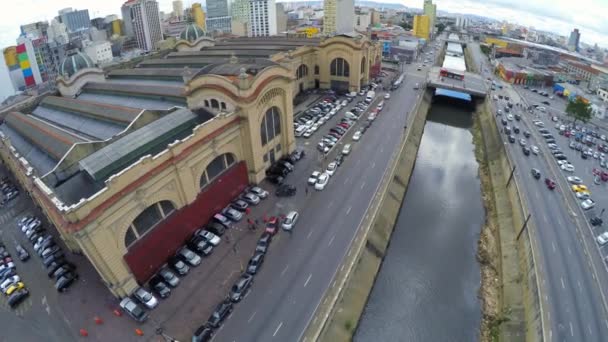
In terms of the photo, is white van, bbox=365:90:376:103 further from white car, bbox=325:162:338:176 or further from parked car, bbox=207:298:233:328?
parked car, bbox=207:298:233:328

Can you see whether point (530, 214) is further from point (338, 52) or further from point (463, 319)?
point (338, 52)

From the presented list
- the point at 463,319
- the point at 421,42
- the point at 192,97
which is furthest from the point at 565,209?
the point at 421,42

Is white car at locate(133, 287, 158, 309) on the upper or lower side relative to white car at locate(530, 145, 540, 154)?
lower

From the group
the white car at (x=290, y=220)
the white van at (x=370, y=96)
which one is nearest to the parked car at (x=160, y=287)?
the white car at (x=290, y=220)

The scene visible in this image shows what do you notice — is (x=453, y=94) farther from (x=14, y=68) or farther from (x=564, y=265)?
(x=14, y=68)

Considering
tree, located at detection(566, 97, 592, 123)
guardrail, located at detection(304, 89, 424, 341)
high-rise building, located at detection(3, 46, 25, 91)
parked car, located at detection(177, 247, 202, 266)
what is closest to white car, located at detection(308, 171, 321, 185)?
guardrail, located at detection(304, 89, 424, 341)

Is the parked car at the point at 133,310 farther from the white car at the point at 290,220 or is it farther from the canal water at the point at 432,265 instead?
the canal water at the point at 432,265

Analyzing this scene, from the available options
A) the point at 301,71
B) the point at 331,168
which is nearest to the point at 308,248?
the point at 331,168
